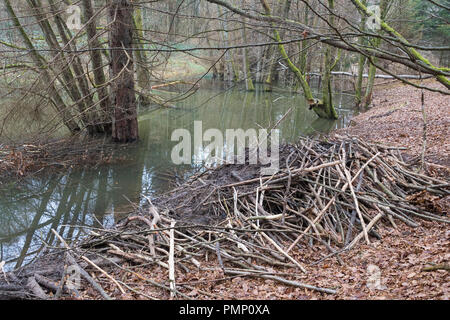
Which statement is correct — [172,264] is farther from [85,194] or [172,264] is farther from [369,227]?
[85,194]

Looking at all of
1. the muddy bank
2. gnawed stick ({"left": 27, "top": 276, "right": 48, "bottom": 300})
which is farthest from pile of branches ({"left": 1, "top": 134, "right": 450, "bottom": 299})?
the muddy bank

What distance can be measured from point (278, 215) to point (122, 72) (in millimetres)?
6581

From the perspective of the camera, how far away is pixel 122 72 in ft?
32.1

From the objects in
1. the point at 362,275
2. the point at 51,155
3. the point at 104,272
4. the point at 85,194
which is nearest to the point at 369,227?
the point at 362,275

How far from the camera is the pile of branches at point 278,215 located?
461cm

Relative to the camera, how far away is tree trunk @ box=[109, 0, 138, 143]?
1010 cm

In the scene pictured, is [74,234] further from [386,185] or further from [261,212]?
[386,185]

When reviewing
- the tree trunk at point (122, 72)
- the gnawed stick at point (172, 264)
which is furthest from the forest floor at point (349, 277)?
the tree trunk at point (122, 72)

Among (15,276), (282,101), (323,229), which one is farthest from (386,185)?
(282,101)

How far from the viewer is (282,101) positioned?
2355 cm

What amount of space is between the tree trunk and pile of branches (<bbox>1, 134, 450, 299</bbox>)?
5.24 m

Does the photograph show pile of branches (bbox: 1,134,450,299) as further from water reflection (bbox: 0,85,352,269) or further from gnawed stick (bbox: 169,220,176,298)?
water reflection (bbox: 0,85,352,269)

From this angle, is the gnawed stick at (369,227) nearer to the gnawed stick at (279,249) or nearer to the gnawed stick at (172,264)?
the gnawed stick at (279,249)

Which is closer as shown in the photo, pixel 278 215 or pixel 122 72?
pixel 278 215
